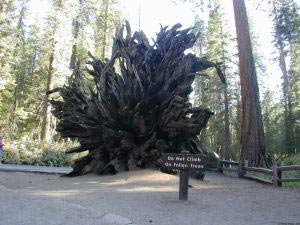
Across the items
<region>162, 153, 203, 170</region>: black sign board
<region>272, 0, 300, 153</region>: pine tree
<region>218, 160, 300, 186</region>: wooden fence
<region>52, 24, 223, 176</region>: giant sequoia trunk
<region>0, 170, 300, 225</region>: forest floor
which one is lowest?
<region>0, 170, 300, 225</region>: forest floor

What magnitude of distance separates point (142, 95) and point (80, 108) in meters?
3.06

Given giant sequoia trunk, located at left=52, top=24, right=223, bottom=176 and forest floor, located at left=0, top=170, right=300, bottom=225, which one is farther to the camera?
giant sequoia trunk, located at left=52, top=24, right=223, bottom=176

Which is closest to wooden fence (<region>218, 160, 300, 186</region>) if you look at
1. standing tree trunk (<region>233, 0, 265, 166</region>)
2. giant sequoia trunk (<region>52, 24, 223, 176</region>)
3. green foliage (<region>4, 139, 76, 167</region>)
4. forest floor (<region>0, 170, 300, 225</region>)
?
standing tree trunk (<region>233, 0, 265, 166</region>)

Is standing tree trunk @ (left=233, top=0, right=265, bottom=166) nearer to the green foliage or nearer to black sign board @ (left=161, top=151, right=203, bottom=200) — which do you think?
black sign board @ (left=161, top=151, right=203, bottom=200)

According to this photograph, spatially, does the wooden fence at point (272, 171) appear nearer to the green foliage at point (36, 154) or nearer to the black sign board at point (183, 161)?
the black sign board at point (183, 161)

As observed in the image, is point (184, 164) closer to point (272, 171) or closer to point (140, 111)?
point (140, 111)

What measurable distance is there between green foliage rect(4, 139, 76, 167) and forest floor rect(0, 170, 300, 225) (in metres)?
11.8

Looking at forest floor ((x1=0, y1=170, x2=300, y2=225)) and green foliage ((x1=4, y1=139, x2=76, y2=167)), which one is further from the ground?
green foliage ((x1=4, y1=139, x2=76, y2=167))

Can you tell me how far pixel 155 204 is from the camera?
890 centimetres

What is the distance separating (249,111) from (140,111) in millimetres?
6349

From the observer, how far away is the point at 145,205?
872 cm

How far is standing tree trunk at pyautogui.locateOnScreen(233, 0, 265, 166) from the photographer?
18.3 meters

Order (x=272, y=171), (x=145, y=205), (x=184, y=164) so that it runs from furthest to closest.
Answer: (x=272, y=171)
(x=184, y=164)
(x=145, y=205)

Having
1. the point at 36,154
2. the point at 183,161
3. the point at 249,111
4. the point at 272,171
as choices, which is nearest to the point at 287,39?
the point at 249,111
